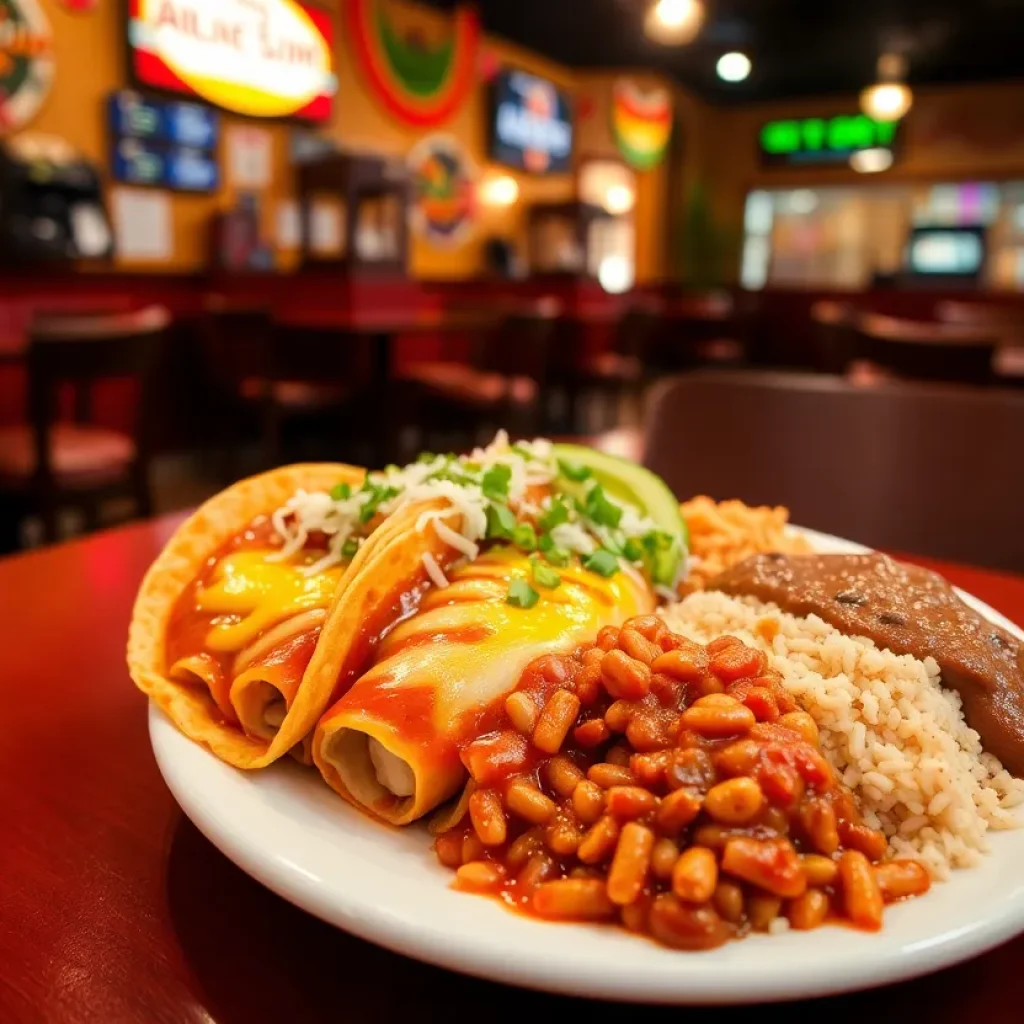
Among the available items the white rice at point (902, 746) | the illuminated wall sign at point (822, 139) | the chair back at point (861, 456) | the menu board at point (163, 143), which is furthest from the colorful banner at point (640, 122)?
the white rice at point (902, 746)

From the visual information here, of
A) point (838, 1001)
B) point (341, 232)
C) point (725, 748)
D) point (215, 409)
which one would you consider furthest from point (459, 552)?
point (341, 232)

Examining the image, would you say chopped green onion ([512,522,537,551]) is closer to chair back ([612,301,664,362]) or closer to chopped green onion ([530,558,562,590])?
chopped green onion ([530,558,562,590])

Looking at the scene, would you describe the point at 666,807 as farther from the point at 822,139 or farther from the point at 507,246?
the point at 822,139

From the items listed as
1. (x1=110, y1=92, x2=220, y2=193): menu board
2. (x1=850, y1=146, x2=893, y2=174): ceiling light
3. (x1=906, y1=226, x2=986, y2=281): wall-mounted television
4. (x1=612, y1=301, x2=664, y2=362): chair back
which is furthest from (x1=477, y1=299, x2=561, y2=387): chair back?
(x1=850, y1=146, x2=893, y2=174): ceiling light

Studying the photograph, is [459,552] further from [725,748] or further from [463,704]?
[725,748]

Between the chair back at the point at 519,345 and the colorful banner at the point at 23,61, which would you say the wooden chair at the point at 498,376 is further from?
the colorful banner at the point at 23,61
